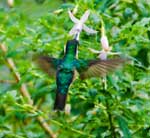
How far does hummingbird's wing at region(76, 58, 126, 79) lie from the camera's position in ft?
5.05

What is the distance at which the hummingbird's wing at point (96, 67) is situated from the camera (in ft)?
5.05

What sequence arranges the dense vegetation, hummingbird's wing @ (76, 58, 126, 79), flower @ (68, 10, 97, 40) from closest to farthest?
hummingbird's wing @ (76, 58, 126, 79), flower @ (68, 10, 97, 40), the dense vegetation

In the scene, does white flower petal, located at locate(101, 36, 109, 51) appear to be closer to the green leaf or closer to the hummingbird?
the hummingbird

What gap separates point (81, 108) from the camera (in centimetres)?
259

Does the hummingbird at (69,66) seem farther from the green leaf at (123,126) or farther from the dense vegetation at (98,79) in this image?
the green leaf at (123,126)

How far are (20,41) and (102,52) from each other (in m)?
0.43

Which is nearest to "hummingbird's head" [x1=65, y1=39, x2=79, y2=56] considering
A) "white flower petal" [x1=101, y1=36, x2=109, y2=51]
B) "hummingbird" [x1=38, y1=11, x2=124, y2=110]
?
"hummingbird" [x1=38, y1=11, x2=124, y2=110]

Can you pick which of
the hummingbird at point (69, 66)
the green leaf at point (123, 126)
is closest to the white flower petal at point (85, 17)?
the hummingbird at point (69, 66)

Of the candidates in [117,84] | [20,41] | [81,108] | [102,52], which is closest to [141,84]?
[117,84]

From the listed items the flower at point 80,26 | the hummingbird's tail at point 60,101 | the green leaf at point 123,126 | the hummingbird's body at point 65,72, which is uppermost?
the flower at point 80,26

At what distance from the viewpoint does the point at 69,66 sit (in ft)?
5.56

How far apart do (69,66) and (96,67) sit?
116 millimetres

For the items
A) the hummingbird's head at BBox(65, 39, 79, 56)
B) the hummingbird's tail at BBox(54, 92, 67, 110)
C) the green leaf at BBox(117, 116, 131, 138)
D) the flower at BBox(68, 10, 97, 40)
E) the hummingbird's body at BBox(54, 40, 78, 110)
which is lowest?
the green leaf at BBox(117, 116, 131, 138)

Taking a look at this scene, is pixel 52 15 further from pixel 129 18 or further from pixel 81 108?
pixel 81 108
